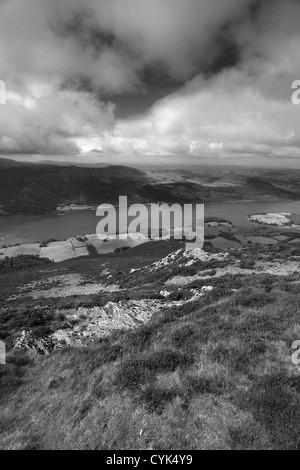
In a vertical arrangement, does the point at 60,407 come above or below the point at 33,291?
above

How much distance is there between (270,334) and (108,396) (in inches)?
221

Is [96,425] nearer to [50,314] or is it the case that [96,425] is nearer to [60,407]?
[60,407]

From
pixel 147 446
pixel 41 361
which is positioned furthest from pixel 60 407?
pixel 41 361

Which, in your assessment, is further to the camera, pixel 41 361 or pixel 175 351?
pixel 41 361

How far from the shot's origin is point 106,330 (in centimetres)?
1145

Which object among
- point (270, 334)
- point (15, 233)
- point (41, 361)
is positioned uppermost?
point (270, 334)

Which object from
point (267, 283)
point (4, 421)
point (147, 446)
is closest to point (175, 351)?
point (147, 446)

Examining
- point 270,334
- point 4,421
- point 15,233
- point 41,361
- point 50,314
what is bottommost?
point 15,233

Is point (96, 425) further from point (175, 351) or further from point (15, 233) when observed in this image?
point (15, 233)

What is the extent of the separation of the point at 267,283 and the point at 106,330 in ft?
36.4

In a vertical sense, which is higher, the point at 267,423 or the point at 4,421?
the point at 267,423

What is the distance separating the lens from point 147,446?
4629 mm
